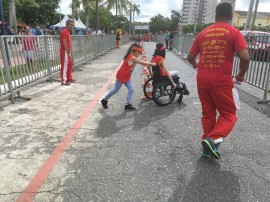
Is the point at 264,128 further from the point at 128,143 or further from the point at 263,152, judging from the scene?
the point at 128,143

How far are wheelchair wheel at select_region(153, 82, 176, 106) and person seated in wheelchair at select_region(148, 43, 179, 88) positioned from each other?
180 mm

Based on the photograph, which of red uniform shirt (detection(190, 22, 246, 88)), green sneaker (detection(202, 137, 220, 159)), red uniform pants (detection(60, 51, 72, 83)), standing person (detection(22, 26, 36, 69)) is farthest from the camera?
red uniform pants (detection(60, 51, 72, 83))

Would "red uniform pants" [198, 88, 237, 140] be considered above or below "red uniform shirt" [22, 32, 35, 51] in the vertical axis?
below

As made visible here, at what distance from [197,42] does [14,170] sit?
8.91 feet

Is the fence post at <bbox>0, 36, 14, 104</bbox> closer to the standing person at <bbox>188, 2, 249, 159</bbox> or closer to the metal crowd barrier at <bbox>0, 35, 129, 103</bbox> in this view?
the metal crowd barrier at <bbox>0, 35, 129, 103</bbox>

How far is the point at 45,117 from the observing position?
4855 mm

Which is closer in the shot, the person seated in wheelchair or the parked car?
the person seated in wheelchair

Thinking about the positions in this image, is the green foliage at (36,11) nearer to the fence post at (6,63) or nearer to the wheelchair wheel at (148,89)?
the fence post at (6,63)

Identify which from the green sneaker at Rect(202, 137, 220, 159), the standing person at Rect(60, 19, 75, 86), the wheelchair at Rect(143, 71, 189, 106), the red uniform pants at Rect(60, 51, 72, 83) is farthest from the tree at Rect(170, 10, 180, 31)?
the green sneaker at Rect(202, 137, 220, 159)

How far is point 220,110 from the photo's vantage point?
3.28m

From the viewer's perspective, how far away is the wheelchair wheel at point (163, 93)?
5.52 metres

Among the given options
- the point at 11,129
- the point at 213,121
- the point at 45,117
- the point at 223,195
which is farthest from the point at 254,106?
the point at 11,129

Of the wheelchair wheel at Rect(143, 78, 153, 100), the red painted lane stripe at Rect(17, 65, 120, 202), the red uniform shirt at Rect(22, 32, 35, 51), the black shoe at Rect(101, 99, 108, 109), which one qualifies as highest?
the red uniform shirt at Rect(22, 32, 35, 51)

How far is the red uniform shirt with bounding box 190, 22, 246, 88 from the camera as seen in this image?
9.68 feet
